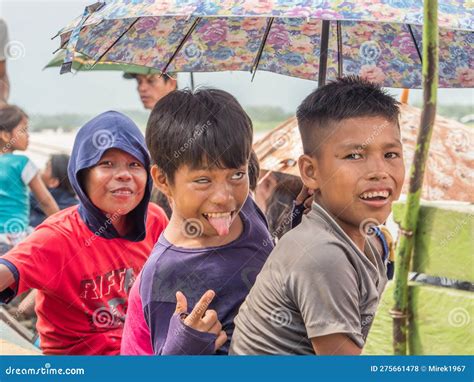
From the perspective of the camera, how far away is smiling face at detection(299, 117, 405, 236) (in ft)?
8.11

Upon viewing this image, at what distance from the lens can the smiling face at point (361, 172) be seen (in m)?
2.47

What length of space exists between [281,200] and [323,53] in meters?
0.62

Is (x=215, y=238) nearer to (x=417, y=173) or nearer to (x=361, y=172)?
(x=361, y=172)

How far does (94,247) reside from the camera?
3.49 m

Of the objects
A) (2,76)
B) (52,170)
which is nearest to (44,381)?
(2,76)

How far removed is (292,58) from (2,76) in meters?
1.81

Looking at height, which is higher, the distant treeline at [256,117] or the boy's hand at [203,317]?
the boy's hand at [203,317]

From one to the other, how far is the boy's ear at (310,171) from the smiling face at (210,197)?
0.93 feet

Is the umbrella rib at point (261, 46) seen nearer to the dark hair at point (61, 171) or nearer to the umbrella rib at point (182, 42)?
the umbrella rib at point (182, 42)

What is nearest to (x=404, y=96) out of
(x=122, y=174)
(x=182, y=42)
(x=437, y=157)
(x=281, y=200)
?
(x=437, y=157)

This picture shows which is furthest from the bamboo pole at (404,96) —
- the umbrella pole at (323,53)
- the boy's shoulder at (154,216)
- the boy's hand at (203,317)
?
the boy's hand at (203,317)

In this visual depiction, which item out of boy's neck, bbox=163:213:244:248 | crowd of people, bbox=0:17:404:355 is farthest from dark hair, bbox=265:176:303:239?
boy's neck, bbox=163:213:244:248

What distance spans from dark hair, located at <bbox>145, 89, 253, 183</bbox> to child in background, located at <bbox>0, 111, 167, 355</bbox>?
1.55 ft

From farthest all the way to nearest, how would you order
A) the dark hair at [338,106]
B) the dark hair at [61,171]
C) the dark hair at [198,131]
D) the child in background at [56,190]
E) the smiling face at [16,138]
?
the dark hair at [61,171] < the child in background at [56,190] < the smiling face at [16,138] < the dark hair at [198,131] < the dark hair at [338,106]
